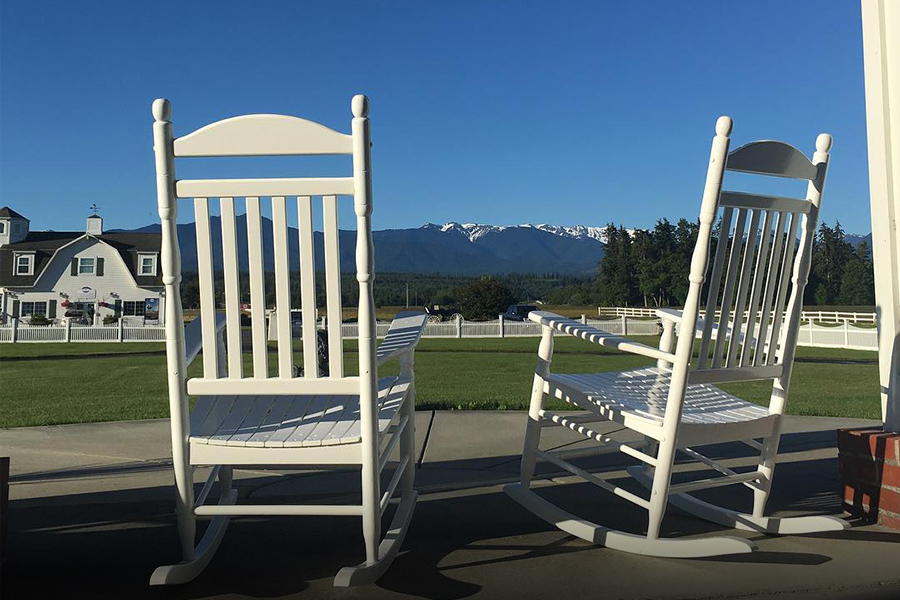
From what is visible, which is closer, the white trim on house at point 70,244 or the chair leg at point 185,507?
the chair leg at point 185,507

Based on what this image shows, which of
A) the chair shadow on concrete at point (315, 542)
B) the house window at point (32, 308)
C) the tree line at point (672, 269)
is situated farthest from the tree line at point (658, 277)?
the chair shadow on concrete at point (315, 542)

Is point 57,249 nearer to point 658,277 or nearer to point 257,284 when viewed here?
point 658,277

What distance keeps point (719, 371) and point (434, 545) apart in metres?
1.12

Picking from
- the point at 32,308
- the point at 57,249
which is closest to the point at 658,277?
the point at 57,249

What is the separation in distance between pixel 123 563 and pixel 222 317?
0.83 m

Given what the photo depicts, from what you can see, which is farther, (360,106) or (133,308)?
(133,308)

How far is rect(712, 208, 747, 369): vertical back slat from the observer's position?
2291 mm

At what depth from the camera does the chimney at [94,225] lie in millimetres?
41347

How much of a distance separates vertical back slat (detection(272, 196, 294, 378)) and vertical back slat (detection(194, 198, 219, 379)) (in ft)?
0.64

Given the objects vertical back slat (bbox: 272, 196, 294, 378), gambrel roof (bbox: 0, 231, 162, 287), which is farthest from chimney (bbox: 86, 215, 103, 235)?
vertical back slat (bbox: 272, 196, 294, 378)

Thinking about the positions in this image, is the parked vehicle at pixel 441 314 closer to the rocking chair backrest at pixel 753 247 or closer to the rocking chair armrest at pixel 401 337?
the rocking chair armrest at pixel 401 337

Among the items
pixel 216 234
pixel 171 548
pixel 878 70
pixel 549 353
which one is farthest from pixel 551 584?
pixel 878 70

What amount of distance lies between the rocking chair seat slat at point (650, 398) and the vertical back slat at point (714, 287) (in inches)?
8.9

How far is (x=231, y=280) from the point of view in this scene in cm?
201
